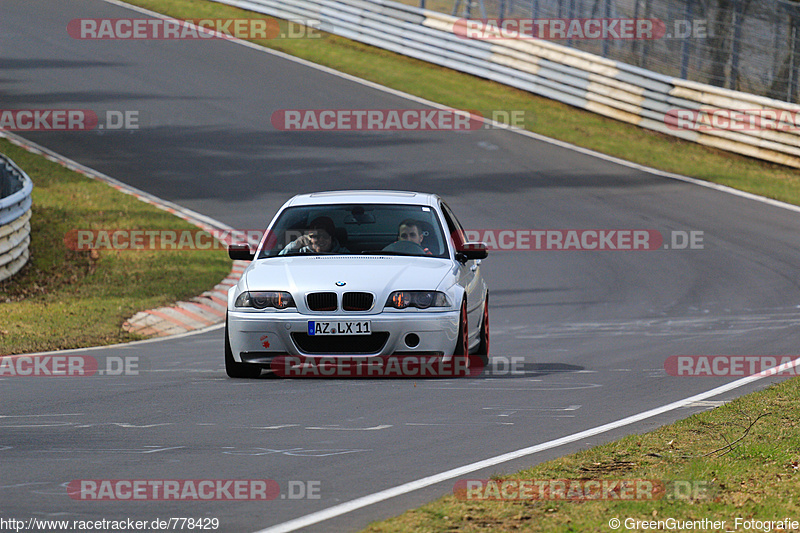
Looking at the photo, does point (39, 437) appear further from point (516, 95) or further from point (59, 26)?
point (59, 26)

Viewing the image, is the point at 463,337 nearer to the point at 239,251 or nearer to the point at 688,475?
the point at 239,251

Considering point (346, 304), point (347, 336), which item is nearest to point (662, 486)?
point (347, 336)

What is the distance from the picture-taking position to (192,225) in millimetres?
19031

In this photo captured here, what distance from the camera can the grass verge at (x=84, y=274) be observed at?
13.0m

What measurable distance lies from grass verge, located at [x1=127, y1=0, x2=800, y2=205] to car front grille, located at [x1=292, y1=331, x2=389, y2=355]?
48.8 feet

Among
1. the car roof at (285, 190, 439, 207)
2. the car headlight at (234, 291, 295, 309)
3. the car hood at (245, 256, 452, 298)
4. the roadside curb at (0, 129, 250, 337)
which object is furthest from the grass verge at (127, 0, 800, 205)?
the car headlight at (234, 291, 295, 309)

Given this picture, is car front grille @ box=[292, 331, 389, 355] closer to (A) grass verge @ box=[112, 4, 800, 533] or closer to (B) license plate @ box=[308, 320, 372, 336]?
(B) license plate @ box=[308, 320, 372, 336]

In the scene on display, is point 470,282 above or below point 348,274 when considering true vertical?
below

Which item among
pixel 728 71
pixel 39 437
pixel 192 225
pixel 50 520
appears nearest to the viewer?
pixel 50 520

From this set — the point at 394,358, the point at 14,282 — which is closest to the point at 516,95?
the point at 14,282

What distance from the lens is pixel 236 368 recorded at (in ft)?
30.9

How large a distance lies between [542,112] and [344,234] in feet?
61.2

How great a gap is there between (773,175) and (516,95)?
7458 millimetres

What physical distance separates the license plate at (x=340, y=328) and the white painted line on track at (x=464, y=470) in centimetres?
208
